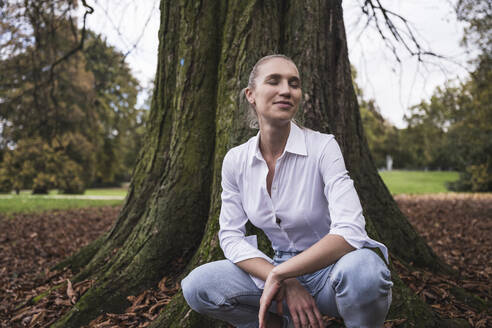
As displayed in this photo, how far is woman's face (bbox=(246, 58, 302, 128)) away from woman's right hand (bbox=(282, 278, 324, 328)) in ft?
2.98

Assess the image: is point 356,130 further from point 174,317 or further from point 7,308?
point 7,308

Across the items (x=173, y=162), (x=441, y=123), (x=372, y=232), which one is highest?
(x=441, y=123)

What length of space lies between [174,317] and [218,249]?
1.81 feet

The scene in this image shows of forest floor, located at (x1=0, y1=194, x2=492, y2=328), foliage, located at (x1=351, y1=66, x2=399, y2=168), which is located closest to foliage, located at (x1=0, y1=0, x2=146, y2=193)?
forest floor, located at (x1=0, y1=194, x2=492, y2=328)

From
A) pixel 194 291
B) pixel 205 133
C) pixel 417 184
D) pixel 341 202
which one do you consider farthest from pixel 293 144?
pixel 417 184

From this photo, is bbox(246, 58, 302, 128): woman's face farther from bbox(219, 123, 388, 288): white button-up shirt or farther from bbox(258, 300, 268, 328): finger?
bbox(258, 300, 268, 328): finger

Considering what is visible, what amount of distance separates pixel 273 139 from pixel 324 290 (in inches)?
35.1

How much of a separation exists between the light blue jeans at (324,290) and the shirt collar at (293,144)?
0.59 m

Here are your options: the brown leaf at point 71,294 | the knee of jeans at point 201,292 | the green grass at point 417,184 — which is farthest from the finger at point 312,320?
the green grass at point 417,184

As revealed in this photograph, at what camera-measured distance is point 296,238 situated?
2.11m

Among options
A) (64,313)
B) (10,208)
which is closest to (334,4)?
(64,313)

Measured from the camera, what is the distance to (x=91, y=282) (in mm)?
3381

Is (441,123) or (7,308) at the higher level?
(441,123)

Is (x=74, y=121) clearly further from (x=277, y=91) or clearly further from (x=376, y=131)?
(x=277, y=91)
